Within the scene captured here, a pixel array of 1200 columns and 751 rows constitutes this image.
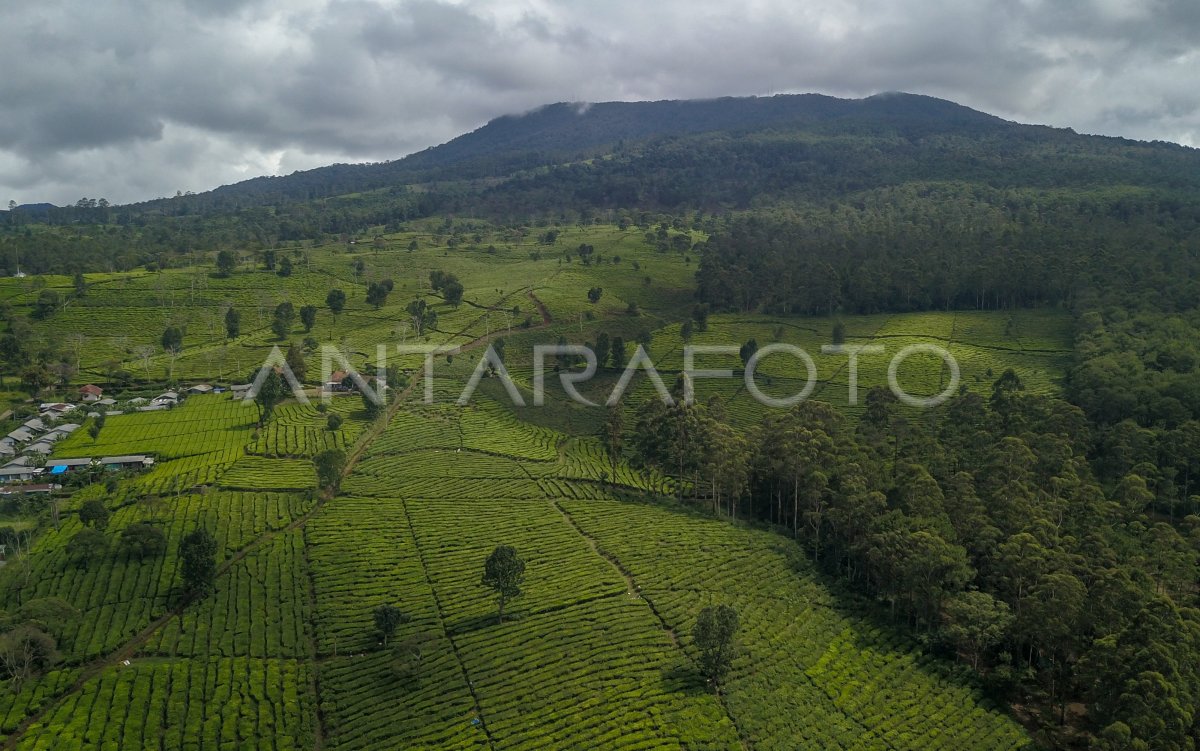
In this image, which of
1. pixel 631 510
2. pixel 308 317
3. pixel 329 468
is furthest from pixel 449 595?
pixel 308 317

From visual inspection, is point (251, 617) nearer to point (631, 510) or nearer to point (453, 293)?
point (631, 510)

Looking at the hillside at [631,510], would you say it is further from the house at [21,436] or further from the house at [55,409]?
the house at [21,436]

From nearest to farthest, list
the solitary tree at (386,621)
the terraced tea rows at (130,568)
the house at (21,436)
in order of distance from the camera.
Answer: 1. the solitary tree at (386,621)
2. the terraced tea rows at (130,568)
3. the house at (21,436)

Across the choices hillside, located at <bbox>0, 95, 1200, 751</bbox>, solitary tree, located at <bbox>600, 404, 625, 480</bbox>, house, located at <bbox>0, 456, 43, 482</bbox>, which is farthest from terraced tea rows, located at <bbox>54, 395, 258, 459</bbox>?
solitary tree, located at <bbox>600, 404, 625, 480</bbox>

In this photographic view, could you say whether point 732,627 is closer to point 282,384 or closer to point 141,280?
point 282,384

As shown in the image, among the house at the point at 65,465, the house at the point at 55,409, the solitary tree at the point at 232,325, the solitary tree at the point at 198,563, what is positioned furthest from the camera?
the solitary tree at the point at 232,325

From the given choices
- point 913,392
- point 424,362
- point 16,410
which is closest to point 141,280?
point 16,410

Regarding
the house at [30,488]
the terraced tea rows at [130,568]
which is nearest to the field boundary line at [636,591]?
the terraced tea rows at [130,568]

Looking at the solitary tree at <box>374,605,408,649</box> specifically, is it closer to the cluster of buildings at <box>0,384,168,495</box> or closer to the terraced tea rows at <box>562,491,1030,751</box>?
the terraced tea rows at <box>562,491,1030,751</box>
